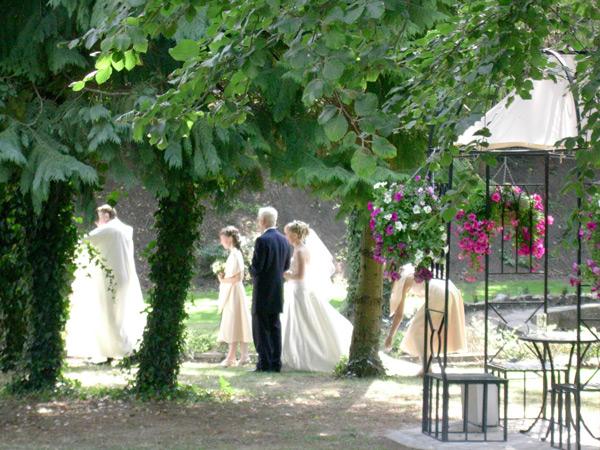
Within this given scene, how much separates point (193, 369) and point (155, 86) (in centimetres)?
574

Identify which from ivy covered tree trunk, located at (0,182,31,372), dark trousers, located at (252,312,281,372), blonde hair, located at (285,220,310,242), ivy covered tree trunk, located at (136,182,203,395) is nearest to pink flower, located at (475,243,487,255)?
ivy covered tree trunk, located at (136,182,203,395)

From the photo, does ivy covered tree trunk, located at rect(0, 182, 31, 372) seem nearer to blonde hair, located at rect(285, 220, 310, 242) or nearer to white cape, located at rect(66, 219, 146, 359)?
white cape, located at rect(66, 219, 146, 359)

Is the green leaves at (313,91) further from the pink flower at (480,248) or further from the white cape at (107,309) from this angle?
the white cape at (107,309)

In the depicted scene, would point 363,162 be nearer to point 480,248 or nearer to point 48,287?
point 480,248

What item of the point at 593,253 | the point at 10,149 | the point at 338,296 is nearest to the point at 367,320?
the point at 593,253

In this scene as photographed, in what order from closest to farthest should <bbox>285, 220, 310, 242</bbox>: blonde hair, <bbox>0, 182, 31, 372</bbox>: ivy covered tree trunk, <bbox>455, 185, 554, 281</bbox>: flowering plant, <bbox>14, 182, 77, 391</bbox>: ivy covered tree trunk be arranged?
<bbox>455, 185, 554, 281</bbox>: flowering plant → <bbox>14, 182, 77, 391</bbox>: ivy covered tree trunk → <bbox>0, 182, 31, 372</bbox>: ivy covered tree trunk → <bbox>285, 220, 310, 242</bbox>: blonde hair

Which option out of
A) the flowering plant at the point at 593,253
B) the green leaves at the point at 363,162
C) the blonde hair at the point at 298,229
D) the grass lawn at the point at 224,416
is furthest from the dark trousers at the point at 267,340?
the green leaves at the point at 363,162

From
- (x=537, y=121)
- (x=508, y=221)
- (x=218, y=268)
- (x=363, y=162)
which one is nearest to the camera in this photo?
(x=363, y=162)

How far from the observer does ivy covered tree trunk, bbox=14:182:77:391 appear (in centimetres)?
1041

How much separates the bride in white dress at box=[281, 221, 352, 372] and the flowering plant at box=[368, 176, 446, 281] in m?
5.22

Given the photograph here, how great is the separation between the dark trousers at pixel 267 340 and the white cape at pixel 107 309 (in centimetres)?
152

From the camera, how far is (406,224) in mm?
8469

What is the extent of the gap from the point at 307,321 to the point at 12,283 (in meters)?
3.87

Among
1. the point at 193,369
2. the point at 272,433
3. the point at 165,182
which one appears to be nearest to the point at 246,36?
the point at 165,182
